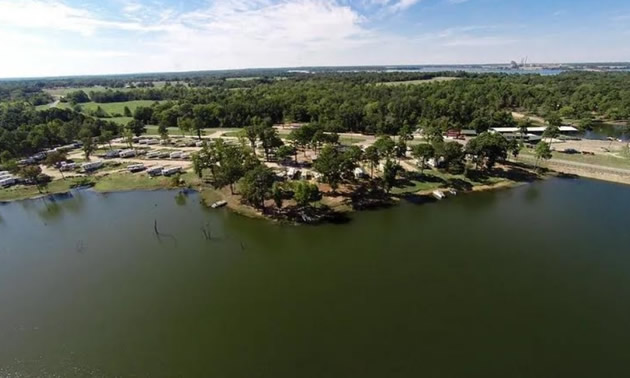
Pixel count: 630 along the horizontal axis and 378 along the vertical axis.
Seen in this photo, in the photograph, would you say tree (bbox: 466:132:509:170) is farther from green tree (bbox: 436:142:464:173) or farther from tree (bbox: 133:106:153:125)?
tree (bbox: 133:106:153:125)

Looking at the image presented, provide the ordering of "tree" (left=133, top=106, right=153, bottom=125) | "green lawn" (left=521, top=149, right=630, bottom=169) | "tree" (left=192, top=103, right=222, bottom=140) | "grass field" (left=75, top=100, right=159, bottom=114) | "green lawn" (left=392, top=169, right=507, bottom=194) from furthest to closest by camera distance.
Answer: "grass field" (left=75, top=100, right=159, bottom=114)
"tree" (left=133, top=106, right=153, bottom=125)
"tree" (left=192, top=103, right=222, bottom=140)
"green lawn" (left=521, top=149, right=630, bottom=169)
"green lawn" (left=392, top=169, right=507, bottom=194)

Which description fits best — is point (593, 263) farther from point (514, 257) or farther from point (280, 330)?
point (280, 330)

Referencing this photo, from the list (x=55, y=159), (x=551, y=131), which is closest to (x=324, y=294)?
(x=55, y=159)

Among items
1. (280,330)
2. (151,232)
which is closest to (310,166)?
(151,232)

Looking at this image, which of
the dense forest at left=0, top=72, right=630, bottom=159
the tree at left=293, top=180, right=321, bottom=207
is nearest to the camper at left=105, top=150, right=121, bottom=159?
the dense forest at left=0, top=72, right=630, bottom=159

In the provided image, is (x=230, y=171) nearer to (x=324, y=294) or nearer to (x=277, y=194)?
(x=277, y=194)

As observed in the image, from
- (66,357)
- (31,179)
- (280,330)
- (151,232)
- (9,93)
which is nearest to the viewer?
(66,357)
